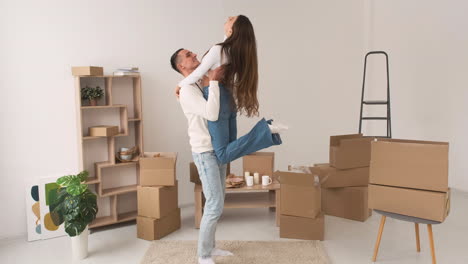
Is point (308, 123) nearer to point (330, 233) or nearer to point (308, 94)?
point (308, 94)

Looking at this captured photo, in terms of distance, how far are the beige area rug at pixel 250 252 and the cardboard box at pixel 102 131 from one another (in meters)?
0.99

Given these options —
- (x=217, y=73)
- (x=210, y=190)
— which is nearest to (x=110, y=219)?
(x=210, y=190)

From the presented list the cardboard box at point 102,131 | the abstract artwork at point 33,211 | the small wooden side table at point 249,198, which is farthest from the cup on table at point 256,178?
the abstract artwork at point 33,211

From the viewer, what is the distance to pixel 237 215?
3809mm

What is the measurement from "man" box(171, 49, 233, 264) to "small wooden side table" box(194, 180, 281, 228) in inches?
28.8

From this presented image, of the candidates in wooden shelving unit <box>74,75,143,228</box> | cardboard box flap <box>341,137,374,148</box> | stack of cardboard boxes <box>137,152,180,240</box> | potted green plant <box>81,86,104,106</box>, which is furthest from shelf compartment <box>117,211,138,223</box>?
cardboard box flap <box>341,137,374,148</box>

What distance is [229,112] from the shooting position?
249 centimetres

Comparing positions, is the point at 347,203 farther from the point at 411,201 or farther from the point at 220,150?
the point at 220,150

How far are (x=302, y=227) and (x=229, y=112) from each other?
1.26 metres

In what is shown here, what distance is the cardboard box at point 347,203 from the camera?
3.53m

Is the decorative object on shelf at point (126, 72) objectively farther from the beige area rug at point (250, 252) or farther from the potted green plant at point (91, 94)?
the beige area rug at point (250, 252)

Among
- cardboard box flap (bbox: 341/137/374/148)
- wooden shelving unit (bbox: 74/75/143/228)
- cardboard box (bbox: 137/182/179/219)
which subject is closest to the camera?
cardboard box (bbox: 137/182/179/219)

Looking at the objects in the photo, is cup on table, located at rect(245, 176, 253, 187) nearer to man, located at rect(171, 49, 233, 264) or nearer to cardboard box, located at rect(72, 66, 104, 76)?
man, located at rect(171, 49, 233, 264)

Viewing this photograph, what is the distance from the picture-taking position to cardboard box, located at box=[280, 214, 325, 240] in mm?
3123
